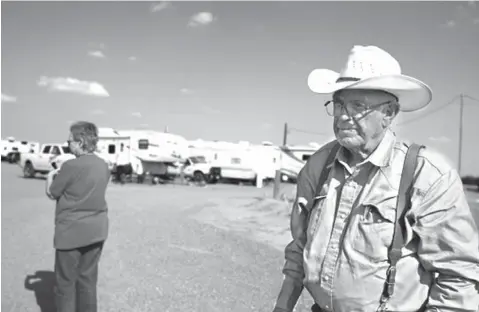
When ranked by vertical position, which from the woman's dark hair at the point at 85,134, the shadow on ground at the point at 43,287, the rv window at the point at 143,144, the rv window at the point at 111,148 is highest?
the rv window at the point at 143,144

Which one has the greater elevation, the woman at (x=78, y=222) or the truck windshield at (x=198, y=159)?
the truck windshield at (x=198, y=159)

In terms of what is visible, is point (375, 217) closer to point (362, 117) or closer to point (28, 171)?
point (362, 117)

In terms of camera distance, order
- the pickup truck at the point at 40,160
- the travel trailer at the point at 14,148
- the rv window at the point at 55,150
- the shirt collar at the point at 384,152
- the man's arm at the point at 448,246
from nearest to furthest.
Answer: the man's arm at the point at 448,246 < the shirt collar at the point at 384,152 < the pickup truck at the point at 40,160 < the rv window at the point at 55,150 < the travel trailer at the point at 14,148

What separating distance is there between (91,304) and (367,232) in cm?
334

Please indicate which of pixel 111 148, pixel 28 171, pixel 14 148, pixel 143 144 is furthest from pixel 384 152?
pixel 14 148

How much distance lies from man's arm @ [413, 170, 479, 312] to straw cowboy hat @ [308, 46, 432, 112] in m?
0.46

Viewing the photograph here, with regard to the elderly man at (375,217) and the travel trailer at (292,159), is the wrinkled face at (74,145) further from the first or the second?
the travel trailer at (292,159)

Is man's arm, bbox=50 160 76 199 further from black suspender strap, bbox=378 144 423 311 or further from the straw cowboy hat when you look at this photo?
black suspender strap, bbox=378 144 423 311

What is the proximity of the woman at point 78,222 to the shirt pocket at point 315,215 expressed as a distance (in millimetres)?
2762

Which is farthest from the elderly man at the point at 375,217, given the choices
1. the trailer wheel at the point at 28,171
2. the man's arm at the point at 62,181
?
the trailer wheel at the point at 28,171

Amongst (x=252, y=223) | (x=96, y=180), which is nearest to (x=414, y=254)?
(x=96, y=180)

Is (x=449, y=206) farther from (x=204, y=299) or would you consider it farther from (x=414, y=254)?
(x=204, y=299)

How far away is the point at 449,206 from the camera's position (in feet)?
5.81

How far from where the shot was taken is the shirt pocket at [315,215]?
6.81 feet
